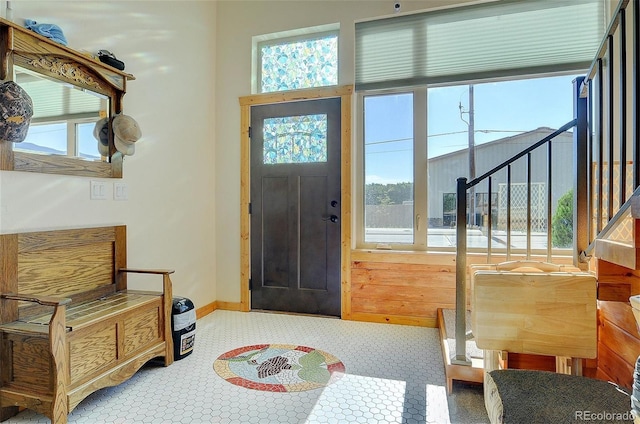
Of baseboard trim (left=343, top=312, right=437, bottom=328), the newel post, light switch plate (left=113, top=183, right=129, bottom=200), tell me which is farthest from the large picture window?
light switch plate (left=113, top=183, right=129, bottom=200)

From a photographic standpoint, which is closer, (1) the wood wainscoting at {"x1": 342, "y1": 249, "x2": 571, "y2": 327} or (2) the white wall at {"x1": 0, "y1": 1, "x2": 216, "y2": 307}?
(2) the white wall at {"x1": 0, "y1": 1, "x2": 216, "y2": 307}

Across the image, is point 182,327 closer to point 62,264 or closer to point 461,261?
point 62,264

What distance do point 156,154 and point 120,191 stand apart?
0.50 metres

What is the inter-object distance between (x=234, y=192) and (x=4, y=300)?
2.15m

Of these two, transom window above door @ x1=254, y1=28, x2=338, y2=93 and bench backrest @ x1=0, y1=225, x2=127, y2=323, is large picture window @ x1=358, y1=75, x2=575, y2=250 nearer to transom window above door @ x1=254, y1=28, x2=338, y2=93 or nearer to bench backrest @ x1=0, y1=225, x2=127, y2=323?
transom window above door @ x1=254, y1=28, x2=338, y2=93

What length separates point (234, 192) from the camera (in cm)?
370

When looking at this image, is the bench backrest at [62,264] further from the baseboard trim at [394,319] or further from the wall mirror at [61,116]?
the baseboard trim at [394,319]

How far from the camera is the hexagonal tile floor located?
1.80 m

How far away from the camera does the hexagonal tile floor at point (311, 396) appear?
1.80 m

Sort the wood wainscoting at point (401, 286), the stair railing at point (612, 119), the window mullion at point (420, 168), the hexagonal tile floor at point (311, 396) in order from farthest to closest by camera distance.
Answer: the window mullion at point (420, 168), the wood wainscoting at point (401, 286), the hexagonal tile floor at point (311, 396), the stair railing at point (612, 119)

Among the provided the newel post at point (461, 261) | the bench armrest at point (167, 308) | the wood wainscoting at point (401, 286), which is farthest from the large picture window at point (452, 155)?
the bench armrest at point (167, 308)

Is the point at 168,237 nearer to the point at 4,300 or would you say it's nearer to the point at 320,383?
the point at 4,300

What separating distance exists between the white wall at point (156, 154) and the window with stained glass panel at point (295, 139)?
0.64 metres

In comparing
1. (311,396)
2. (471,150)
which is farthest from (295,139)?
(311,396)
